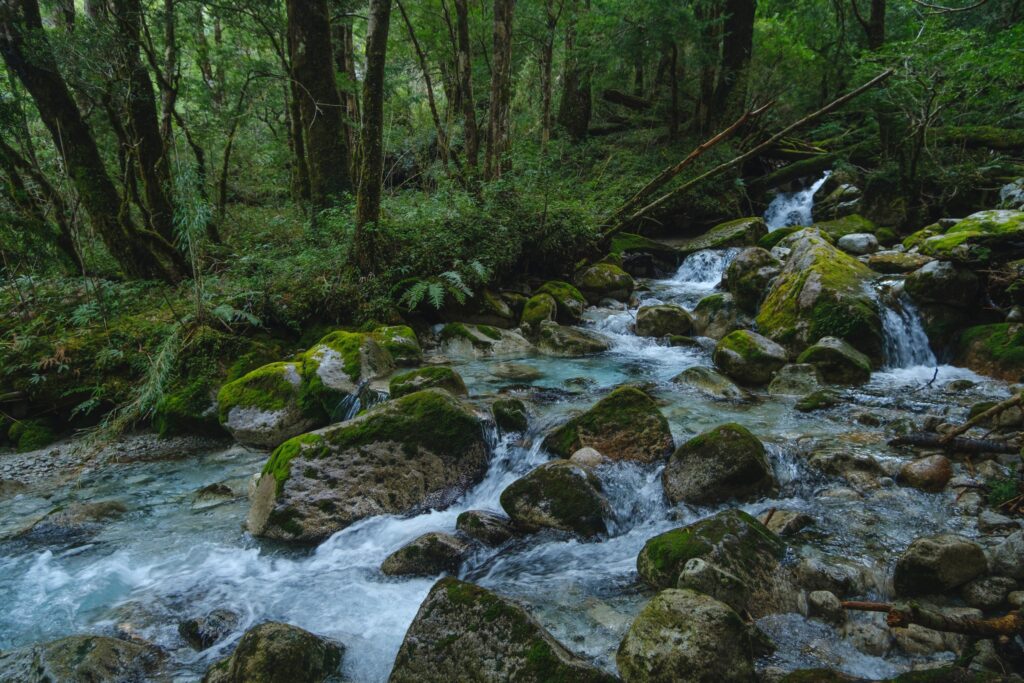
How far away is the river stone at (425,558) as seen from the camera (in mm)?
3771

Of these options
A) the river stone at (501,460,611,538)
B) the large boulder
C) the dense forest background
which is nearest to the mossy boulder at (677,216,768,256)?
the dense forest background

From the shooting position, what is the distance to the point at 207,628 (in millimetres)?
3295

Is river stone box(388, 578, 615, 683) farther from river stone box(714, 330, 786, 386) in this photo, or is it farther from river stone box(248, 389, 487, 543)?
river stone box(714, 330, 786, 386)

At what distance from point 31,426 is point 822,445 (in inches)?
347

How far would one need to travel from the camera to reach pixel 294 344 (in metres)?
7.84

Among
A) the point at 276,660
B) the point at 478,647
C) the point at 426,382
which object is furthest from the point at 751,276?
the point at 276,660

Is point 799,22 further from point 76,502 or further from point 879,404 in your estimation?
point 76,502

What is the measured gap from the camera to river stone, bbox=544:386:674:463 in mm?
4910

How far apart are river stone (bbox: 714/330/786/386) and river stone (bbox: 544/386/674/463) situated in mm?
2497

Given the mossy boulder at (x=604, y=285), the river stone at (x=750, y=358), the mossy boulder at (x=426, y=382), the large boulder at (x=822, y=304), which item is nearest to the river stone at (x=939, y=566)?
the river stone at (x=750, y=358)

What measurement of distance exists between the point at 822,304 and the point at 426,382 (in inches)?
223

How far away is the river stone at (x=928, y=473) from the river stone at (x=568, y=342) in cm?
493

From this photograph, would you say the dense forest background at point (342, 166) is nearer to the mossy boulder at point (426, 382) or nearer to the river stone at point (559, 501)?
the mossy boulder at point (426, 382)

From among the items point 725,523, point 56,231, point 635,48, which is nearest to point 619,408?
point 725,523
